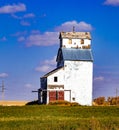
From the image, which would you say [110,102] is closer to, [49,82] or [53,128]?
[49,82]

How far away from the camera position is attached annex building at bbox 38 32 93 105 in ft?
221

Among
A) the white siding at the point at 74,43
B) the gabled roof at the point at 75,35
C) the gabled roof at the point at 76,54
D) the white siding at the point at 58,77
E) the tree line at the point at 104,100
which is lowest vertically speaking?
the tree line at the point at 104,100

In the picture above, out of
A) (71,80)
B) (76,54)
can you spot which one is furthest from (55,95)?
(76,54)

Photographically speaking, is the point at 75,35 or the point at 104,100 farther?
the point at 104,100

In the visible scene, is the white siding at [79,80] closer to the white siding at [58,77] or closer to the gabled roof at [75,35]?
the white siding at [58,77]

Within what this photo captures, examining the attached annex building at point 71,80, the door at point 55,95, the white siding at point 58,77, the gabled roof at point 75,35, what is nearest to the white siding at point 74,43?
the gabled roof at point 75,35

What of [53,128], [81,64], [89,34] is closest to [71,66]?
[81,64]

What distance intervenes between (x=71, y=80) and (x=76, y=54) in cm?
409

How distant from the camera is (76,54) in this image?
6950 centimetres

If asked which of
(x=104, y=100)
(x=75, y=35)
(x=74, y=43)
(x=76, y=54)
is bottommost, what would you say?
(x=104, y=100)


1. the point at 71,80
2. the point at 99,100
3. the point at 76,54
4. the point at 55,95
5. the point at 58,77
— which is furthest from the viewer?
the point at 99,100

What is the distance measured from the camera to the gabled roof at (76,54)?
68688mm

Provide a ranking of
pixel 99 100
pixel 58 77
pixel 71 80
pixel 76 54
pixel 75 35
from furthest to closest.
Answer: pixel 99 100, pixel 75 35, pixel 76 54, pixel 71 80, pixel 58 77

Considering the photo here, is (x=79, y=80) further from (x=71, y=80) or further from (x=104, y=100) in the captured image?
(x=104, y=100)
